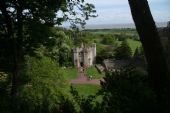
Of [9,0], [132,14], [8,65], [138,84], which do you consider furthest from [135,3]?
[8,65]

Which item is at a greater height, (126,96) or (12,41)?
(12,41)

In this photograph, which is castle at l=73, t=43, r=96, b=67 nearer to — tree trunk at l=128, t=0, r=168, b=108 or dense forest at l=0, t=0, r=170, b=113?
dense forest at l=0, t=0, r=170, b=113

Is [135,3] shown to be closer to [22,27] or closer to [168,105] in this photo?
[168,105]

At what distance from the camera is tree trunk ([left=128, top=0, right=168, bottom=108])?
6590 mm

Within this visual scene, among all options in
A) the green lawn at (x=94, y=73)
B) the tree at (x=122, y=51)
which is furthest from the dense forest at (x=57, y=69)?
Result: the tree at (x=122, y=51)

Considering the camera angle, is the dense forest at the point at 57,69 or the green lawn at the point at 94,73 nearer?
the dense forest at the point at 57,69

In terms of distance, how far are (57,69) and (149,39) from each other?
29088 mm

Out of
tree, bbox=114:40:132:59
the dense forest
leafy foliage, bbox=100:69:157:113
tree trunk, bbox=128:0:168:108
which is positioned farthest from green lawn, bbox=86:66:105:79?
leafy foliage, bbox=100:69:157:113

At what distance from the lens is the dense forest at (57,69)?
18.1ft

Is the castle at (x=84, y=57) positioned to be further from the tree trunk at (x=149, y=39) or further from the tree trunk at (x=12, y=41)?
the tree trunk at (x=149, y=39)

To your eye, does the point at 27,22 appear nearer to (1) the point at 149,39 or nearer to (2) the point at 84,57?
(1) the point at 149,39

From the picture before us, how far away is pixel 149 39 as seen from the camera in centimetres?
673

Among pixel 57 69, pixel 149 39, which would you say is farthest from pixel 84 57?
pixel 149 39

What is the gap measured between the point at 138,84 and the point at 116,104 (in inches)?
14.3
